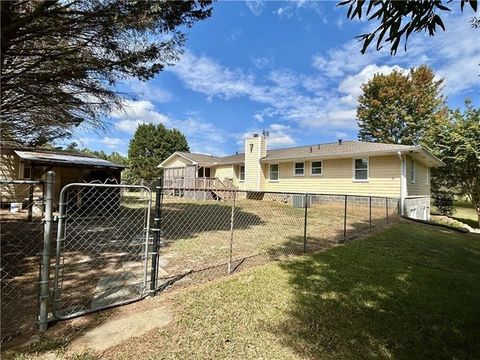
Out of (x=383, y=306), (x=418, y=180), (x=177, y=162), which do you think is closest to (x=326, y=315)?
(x=383, y=306)

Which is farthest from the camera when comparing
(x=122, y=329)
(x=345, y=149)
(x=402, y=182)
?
(x=345, y=149)

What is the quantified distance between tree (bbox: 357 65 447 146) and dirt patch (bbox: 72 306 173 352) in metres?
29.4

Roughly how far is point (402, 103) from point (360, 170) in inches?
708

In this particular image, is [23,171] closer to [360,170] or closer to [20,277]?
[20,277]

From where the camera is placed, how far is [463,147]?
52.2ft

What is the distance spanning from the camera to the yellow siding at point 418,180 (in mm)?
14211

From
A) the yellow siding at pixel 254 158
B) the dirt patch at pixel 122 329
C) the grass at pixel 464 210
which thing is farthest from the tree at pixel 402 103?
the dirt patch at pixel 122 329

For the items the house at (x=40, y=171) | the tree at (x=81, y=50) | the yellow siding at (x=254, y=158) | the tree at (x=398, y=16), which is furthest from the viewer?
the yellow siding at (x=254, y=158)

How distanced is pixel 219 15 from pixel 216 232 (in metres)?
5.46

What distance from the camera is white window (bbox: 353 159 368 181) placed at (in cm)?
1504

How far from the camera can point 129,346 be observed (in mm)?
2545

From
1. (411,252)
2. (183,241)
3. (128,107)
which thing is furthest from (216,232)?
(411,252)

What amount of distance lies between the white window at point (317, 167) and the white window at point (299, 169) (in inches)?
30.2

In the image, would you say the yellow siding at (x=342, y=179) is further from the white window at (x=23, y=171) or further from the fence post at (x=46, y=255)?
the fence post at (x=46, y=255)
